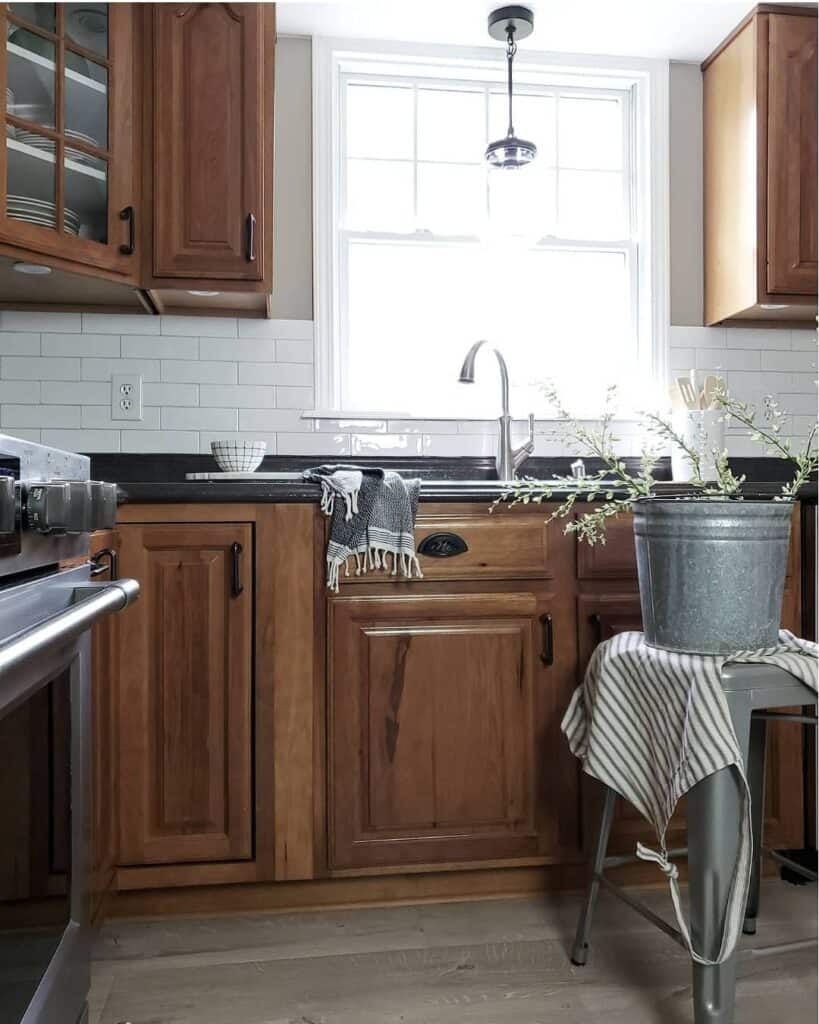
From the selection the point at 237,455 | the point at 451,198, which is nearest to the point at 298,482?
the point at 237,455

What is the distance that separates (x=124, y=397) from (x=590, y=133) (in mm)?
1682

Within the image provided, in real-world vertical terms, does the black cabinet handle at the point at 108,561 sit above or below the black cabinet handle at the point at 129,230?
below

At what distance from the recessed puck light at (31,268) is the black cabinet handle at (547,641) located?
4.68 feet

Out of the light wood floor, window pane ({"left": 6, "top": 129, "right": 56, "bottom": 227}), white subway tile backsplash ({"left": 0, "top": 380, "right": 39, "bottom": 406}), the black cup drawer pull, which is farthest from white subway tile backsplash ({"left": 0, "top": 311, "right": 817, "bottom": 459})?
the light wood floor

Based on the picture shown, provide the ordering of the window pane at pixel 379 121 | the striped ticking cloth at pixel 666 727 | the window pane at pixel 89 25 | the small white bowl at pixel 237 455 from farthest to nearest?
the window pane at pixel 379 121 → the small white bowl at pixel 237 455 → the window pane at pixel 89 25 → the striped ticking cloth at pixel 666 727

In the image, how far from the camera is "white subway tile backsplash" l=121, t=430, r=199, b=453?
242 centimetres

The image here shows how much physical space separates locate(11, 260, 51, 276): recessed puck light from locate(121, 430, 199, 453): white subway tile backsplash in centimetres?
50

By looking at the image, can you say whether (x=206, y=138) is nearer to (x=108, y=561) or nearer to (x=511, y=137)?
(x=511, y=137)

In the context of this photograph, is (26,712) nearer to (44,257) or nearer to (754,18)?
(44,257)

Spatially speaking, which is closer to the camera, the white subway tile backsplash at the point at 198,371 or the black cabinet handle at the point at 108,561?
the black cabinet handle at the point at 108,561

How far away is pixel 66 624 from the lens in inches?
32.8

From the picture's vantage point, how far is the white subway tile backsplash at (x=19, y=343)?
2.38 metres

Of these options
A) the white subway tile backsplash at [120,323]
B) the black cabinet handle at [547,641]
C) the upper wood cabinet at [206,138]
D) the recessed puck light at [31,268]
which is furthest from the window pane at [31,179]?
the black cabinet handle at [547,641]

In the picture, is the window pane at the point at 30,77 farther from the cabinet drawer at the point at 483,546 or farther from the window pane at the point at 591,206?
the window pane at the point at 591,206
